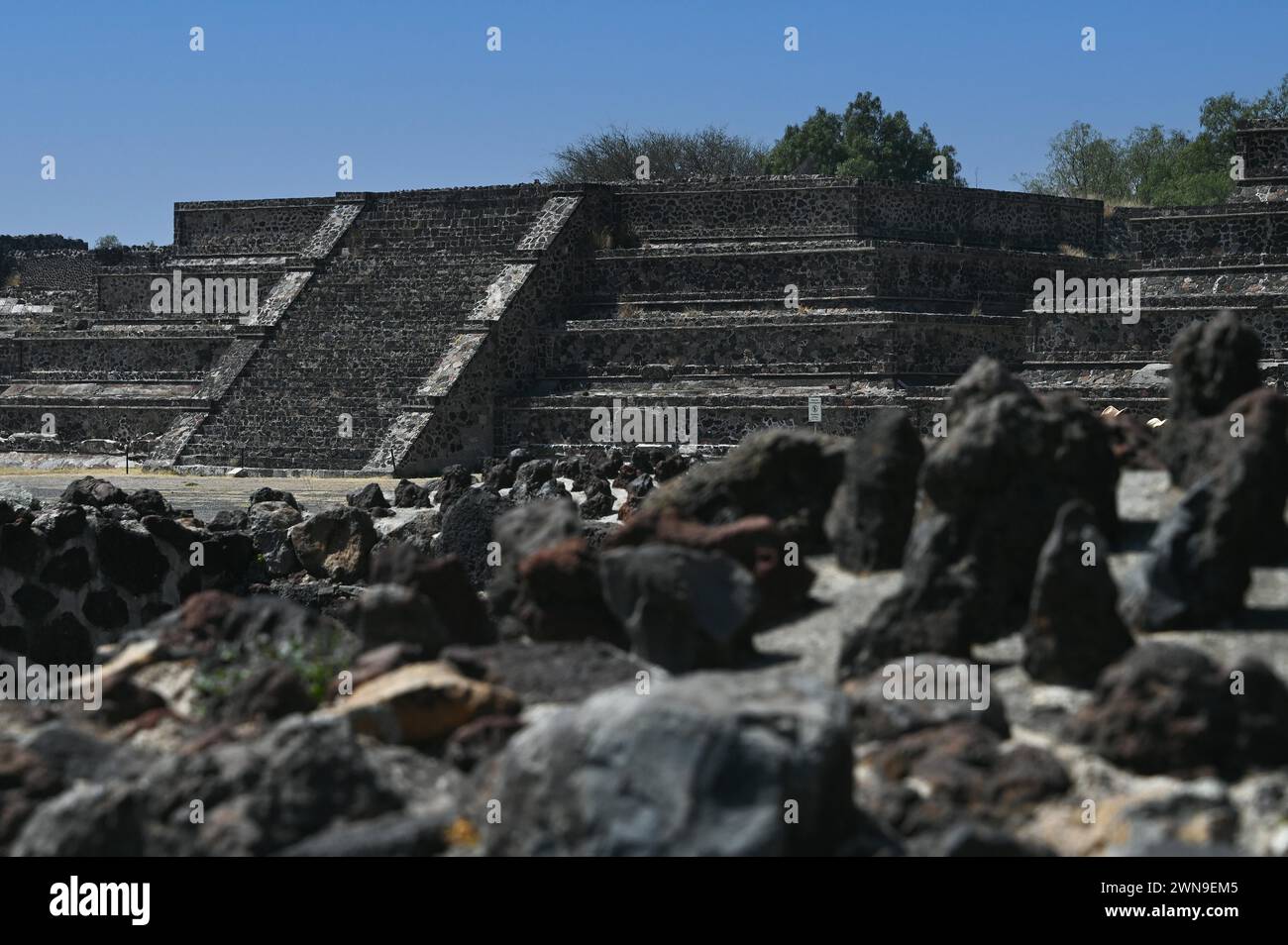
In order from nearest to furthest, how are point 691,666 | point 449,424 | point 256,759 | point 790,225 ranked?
point 256,759, point 691,666, point 449,424, point 790,225

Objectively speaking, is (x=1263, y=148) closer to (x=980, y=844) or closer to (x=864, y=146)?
(x=980, y=844)

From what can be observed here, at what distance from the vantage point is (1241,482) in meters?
7.54

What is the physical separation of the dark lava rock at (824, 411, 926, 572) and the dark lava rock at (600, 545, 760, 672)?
92 centimetres

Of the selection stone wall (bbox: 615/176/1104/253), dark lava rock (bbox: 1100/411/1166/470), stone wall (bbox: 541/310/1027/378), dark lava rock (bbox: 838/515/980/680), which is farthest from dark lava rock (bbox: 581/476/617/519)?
stone wall (bbox: 615/176/1104/253)

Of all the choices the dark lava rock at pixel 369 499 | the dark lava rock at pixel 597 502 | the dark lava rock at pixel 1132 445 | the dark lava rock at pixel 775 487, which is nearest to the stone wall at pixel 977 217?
the dark lava rock at pixel 369 499

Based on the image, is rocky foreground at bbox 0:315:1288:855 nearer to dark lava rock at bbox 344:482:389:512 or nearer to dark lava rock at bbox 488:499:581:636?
dark lava rock at bbox 488:499:581:636

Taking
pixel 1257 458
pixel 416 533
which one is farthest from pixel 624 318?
pixel 1257 458

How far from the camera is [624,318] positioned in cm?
3133

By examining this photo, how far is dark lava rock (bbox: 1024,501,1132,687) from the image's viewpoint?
→ 7.00 m

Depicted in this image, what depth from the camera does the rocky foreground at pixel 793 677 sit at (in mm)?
5652

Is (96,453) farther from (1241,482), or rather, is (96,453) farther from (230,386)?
(1241,482)
